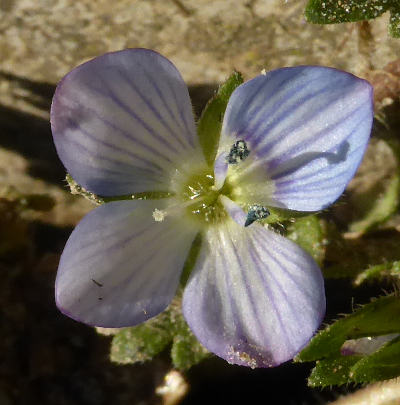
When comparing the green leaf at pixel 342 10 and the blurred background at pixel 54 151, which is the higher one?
the green leaf at pixel 342 10

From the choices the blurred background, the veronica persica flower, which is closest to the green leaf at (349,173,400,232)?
the blurred background

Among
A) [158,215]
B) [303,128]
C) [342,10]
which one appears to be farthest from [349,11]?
[158,215]

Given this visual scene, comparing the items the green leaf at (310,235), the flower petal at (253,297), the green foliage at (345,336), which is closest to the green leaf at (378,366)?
the green foliage at (345,336)

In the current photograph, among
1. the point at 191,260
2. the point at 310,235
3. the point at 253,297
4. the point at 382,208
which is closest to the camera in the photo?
the point at 253,297

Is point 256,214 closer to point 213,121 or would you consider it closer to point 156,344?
point 213,121

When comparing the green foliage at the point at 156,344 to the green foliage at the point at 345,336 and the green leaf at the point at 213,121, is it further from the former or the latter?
the green leaf at the point at 213,121

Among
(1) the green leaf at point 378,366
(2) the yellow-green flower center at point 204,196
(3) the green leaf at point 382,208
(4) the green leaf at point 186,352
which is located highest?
(2) the yellow-green flower center at point 204,196

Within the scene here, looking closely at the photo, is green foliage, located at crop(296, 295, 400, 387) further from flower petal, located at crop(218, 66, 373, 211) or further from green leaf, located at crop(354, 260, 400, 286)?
flower petal, located at crop(218, 66, 373, 211)
